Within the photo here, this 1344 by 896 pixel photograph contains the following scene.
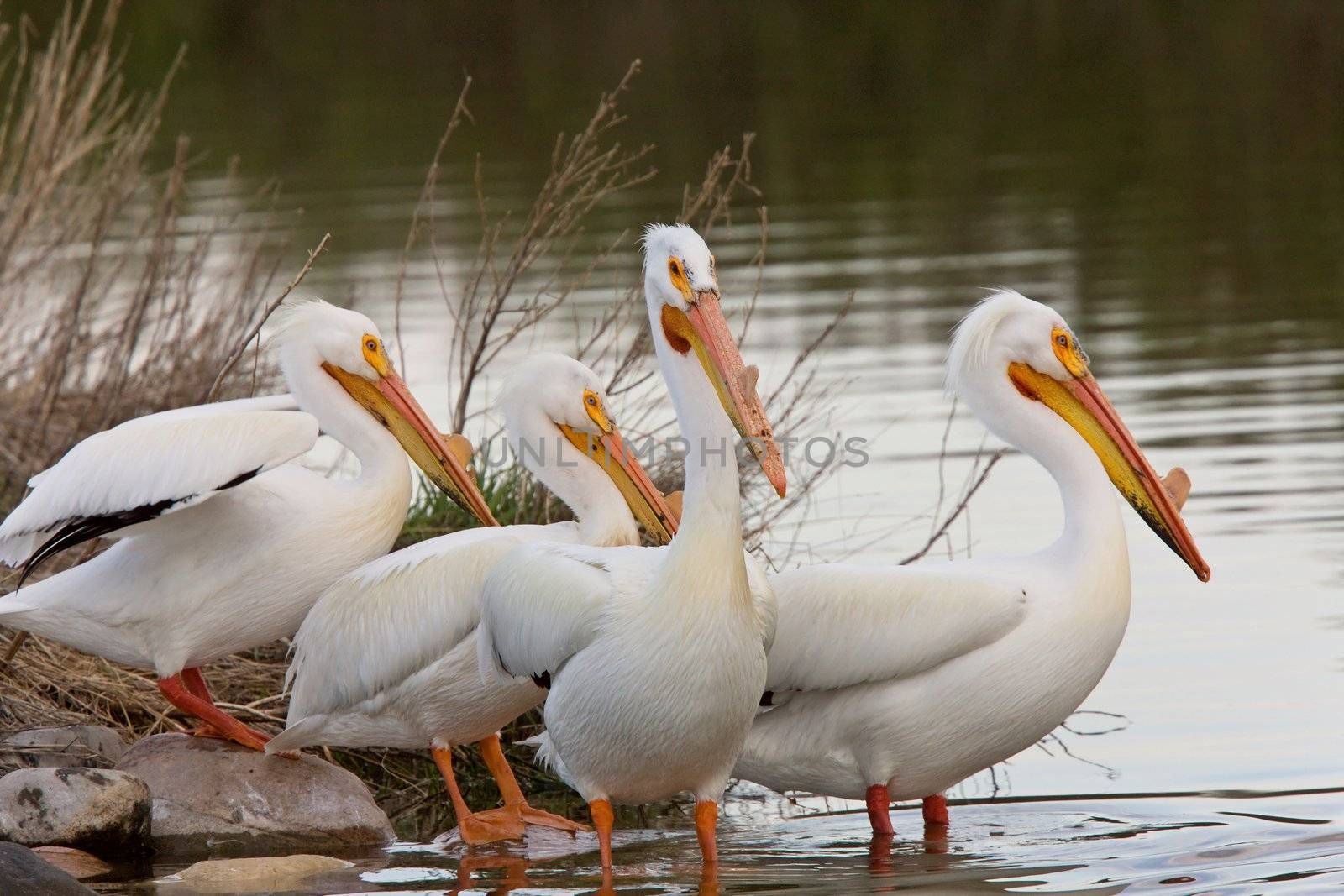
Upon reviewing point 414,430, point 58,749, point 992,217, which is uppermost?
point 992,217

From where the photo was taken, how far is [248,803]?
5324 mm

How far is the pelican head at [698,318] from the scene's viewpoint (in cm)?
432

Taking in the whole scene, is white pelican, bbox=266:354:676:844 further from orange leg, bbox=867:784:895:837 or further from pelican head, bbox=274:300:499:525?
orange leg, bbox=867:784:895:837

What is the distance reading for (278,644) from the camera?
6488 mm

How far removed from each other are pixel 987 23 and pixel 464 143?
302 inches

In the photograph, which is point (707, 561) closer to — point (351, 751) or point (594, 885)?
point (594, 885)

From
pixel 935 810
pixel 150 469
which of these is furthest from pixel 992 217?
pixel 150 469

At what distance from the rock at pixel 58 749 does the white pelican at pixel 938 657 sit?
5.61ft

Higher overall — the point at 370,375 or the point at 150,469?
the point at 370,375

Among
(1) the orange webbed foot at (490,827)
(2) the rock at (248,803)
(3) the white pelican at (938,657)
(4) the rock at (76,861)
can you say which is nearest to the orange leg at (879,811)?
(3) the white pelican at (938,657)

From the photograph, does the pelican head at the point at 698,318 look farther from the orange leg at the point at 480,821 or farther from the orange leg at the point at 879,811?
the orange leg at the point at 480,821

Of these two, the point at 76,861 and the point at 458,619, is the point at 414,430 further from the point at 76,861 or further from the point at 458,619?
the point at 76,861

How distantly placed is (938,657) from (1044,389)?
2.91 ft

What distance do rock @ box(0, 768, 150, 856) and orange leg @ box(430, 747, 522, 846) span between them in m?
0.77
